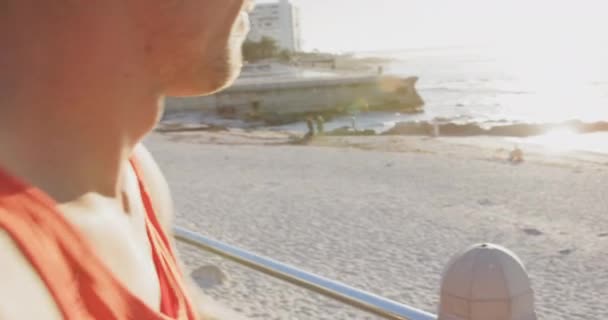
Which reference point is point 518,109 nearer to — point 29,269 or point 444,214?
point 444,214

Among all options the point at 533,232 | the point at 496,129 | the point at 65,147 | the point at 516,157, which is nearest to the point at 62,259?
the point at 65,147

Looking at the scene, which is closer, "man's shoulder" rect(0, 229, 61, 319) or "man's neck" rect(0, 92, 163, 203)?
"man's shoulder" rect(0, 229, 61, 319)

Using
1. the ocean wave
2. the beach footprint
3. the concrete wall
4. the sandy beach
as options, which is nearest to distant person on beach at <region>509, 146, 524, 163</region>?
the sandy beach

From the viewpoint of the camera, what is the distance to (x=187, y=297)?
2.96ft

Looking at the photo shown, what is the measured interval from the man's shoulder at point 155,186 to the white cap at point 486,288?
696 mm

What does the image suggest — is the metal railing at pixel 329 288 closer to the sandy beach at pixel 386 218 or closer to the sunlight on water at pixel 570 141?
the sandy beach at pixel 386 218

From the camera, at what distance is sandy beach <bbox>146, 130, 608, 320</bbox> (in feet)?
18.0

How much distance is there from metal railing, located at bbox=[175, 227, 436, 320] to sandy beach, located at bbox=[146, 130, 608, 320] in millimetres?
2765

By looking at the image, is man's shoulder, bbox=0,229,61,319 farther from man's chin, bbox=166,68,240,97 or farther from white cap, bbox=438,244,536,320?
white cap, bbox=438,244,536,320

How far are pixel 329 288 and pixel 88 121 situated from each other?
94 centimetres

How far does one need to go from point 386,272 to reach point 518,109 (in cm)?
3128

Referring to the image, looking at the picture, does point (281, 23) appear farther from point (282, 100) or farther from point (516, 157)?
point (516, 157)

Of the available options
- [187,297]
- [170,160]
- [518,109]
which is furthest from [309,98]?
[187,297]

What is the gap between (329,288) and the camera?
1604 millimetres
